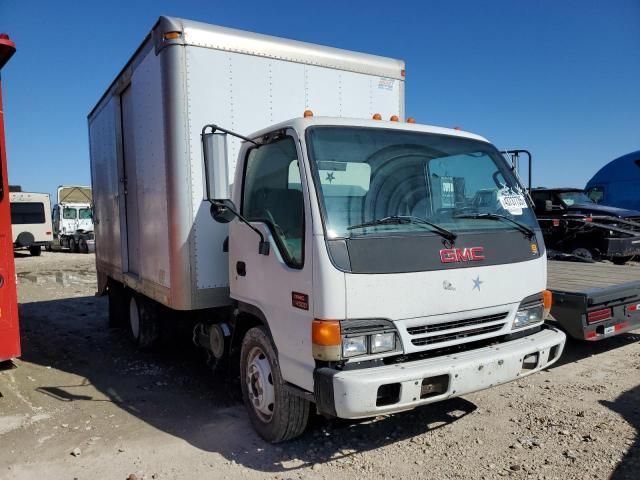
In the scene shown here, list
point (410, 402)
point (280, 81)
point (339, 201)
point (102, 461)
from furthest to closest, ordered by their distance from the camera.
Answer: point (280, 81), point (102, 461), point (339, 201), point (410, 402)

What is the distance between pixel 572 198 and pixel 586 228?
1.97m

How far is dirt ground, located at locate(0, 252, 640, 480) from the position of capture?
133 inches

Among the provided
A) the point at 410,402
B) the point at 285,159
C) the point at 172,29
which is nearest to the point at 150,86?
the point at 172,29

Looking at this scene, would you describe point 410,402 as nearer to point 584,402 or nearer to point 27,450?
point 584,402

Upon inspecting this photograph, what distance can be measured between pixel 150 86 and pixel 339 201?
8.46 ft

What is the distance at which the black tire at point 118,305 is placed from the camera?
24.5 ft

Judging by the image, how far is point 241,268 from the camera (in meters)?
4.00

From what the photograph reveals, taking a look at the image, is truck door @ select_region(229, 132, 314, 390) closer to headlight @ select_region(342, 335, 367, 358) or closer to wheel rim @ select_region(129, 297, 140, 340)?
headlight @ select_region(342, 335, 367, 358)

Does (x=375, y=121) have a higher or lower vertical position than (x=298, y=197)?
higher

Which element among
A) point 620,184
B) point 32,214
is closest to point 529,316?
point 620,184

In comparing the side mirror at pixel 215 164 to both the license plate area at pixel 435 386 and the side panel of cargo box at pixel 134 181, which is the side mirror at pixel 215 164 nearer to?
the side panel of cargo box at pixel 134 181

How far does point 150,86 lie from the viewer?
4.74 meters

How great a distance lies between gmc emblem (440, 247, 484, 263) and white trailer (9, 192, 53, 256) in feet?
74.9

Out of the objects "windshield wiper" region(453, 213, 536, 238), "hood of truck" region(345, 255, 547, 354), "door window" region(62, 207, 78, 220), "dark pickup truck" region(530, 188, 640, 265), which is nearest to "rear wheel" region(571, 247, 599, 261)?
"dark pickup truck" region(530, 188, 640, 265)
